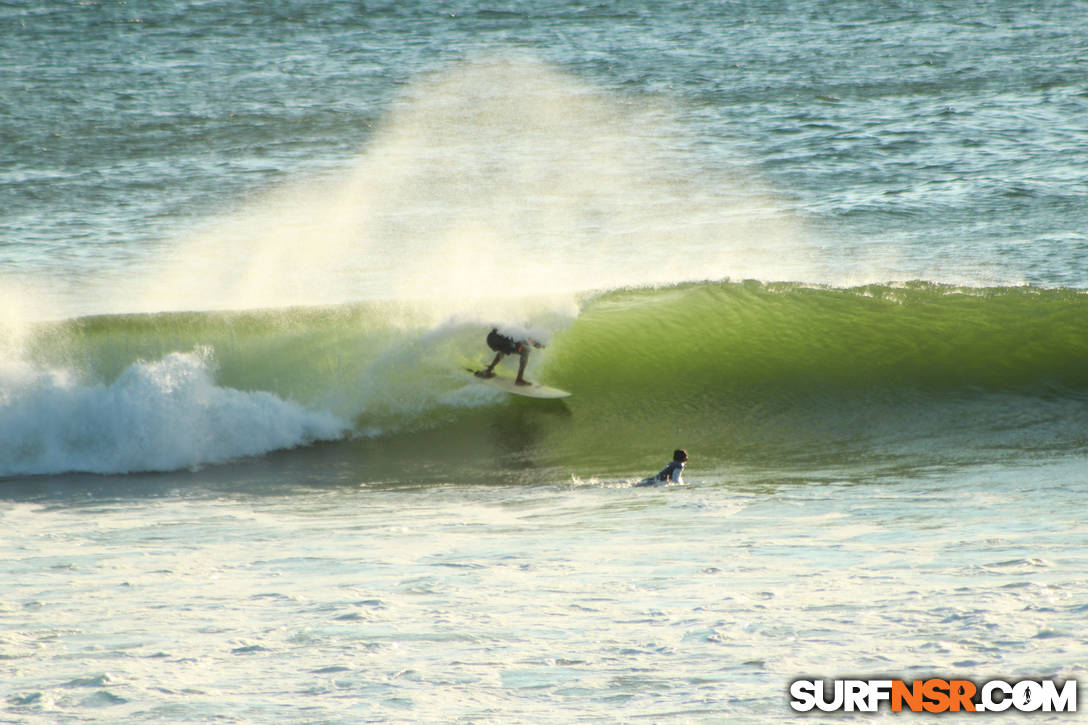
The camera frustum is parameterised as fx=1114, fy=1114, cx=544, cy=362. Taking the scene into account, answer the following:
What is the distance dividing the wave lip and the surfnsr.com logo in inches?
247

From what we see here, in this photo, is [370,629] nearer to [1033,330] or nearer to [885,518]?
[885,518]

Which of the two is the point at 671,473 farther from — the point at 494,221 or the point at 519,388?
the point at 494,221

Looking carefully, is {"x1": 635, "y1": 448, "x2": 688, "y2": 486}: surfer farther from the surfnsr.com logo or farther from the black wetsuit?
the surfnsr.com logo

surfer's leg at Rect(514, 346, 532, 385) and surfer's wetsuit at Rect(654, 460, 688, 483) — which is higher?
surfer's leg at Rect(514, 346, 532, 385)

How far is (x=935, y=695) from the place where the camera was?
3.98 metres

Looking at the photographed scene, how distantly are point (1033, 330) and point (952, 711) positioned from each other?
8.52 m

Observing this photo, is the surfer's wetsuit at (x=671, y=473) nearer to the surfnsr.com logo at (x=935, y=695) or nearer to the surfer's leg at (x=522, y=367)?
the surfer's leg at (x=522, y=367)

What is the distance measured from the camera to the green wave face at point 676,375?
9164mm

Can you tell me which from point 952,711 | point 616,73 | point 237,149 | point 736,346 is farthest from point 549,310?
point 616,73

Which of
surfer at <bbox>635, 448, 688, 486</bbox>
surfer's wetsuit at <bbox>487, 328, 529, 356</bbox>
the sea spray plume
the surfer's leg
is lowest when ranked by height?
surfer at <bbox>635, 448, 688, 486</bbox>

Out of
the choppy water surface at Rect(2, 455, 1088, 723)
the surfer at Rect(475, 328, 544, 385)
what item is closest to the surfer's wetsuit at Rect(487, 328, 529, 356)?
the surfer at Rect(475, 328, 544, 385)

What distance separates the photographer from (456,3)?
36.8m

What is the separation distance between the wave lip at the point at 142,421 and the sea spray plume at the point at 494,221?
85.3 inches

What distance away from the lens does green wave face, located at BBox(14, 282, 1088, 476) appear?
9.16 meters
